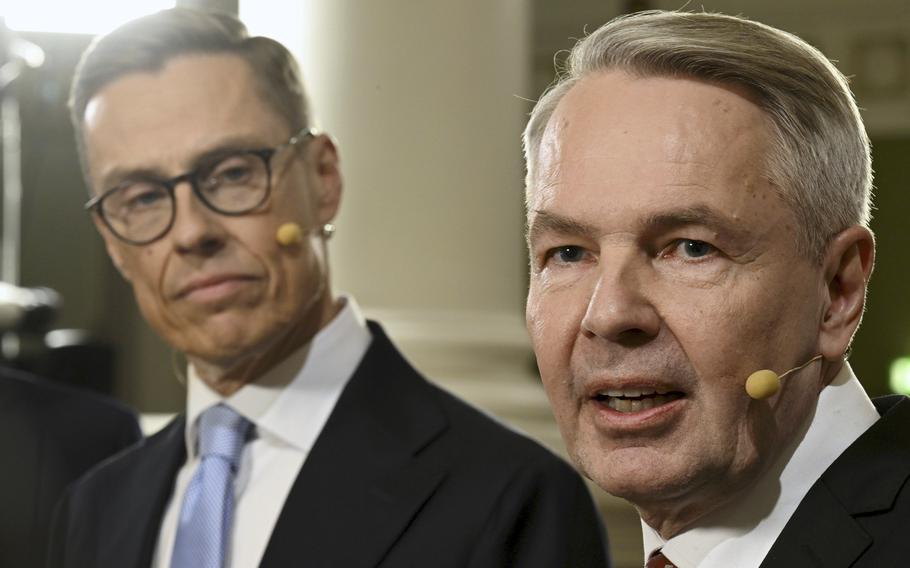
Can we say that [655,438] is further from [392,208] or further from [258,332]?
[392,208]

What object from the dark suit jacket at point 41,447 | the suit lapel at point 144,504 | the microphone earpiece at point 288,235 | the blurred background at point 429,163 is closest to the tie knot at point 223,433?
the suit lapel at point 144,504

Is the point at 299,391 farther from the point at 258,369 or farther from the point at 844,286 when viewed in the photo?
the point at 844,286

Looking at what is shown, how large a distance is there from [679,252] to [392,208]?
189cm

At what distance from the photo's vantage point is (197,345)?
95.6 inches

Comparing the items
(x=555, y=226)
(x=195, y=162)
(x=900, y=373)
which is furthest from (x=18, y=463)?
(x=900, y=373)

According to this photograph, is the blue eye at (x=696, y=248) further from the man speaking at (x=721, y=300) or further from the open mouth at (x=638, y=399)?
the open mouth at (x=638, y=399)

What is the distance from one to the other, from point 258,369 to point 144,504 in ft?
1.13

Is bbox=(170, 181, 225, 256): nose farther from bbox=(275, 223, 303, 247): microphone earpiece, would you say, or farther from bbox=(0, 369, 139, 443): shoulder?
bbox=(0, 369, 139, 443): shoulder

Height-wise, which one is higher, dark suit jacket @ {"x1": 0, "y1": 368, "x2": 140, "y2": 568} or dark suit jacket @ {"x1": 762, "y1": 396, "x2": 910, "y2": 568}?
dark suit jacket @ {"x1": 762, "y1": 396, "x2": 910, "y2": 568}

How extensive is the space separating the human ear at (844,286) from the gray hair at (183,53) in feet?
4.27

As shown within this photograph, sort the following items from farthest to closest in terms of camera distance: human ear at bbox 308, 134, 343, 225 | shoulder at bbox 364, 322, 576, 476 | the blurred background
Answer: the blurred background < human ear at bbox 308, 134, 343, 225 < shoulder at bbox 364, 322, 576, 476

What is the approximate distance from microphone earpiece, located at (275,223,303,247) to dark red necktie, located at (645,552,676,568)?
1070 mm

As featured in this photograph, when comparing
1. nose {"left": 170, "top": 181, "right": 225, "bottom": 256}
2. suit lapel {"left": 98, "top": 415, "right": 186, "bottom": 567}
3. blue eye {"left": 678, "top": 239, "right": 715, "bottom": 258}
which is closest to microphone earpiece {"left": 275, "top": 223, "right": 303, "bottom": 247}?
nose {"left": 170, "top": 181, "right": 225, "bottom": 256}

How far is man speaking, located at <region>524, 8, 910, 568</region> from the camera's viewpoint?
1.54 meters
